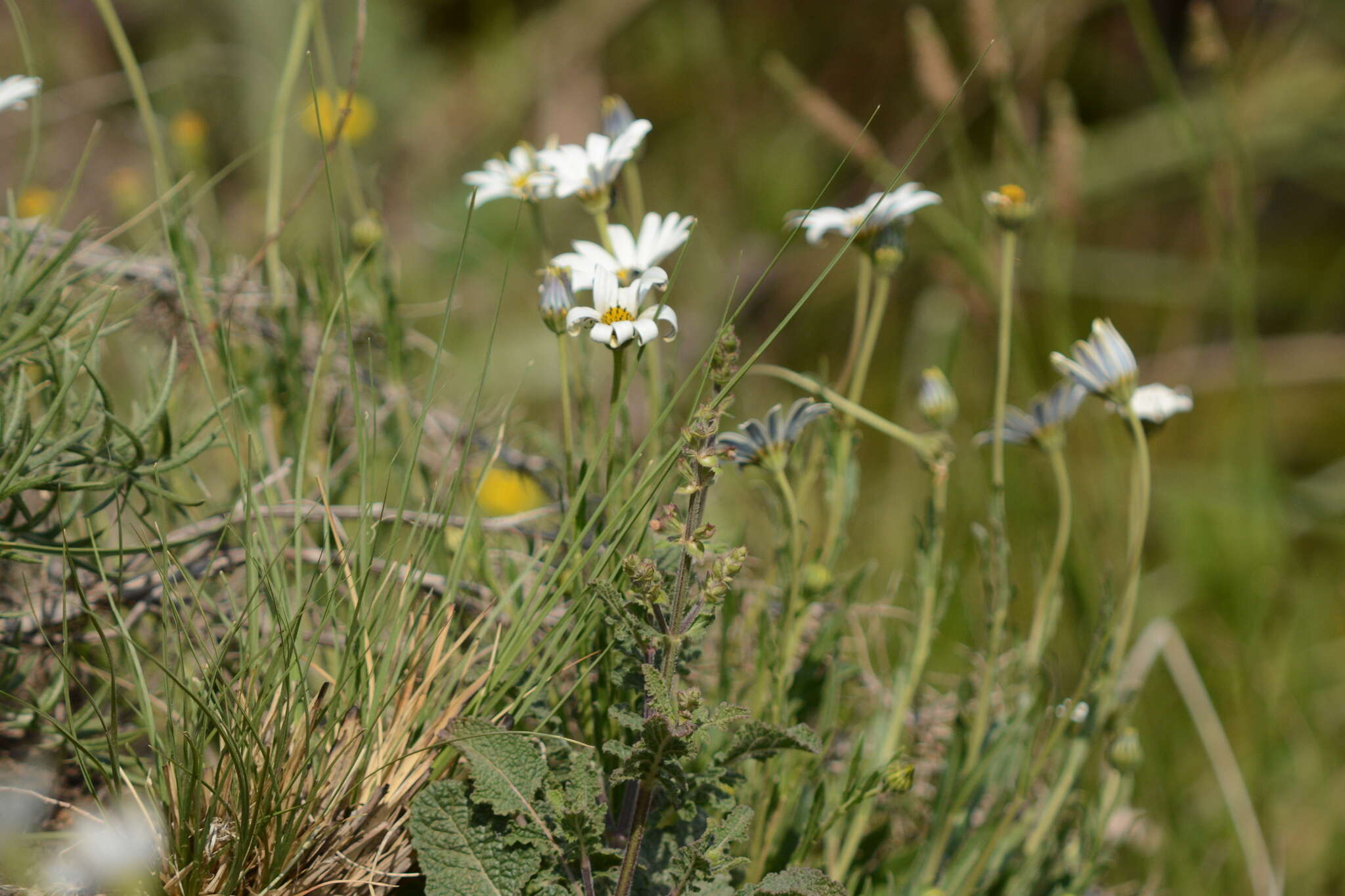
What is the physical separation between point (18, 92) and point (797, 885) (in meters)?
0.62

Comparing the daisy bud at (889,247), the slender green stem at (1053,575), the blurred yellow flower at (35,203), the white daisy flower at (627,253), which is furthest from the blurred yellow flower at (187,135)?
the slender green stem at (1053,575)

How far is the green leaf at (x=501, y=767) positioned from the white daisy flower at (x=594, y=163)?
308mm

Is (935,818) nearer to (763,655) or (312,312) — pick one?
(763,655)

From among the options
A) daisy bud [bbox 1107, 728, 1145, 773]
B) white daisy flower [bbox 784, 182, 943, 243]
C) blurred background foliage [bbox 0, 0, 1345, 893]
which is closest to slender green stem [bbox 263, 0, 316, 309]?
white daisy flower [bbox 784, 182, 943, 243]

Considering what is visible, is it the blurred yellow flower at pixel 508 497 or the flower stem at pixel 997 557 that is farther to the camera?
the blurred yellow flower at pixel 508 497

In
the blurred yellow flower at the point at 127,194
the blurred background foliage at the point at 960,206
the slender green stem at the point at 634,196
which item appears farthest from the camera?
the blurred yellow flower at the point at 127,194

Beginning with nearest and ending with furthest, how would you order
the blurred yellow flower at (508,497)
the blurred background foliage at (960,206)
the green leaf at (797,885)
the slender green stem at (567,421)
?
the green leaf at (797,885) < the slender green stem at (567,421) < the blurred yellow flower at (508,497) < the blurred background foliage at (960,206)

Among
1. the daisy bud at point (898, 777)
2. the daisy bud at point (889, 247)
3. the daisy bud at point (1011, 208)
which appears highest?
the daisy bud at point (1011, 208)

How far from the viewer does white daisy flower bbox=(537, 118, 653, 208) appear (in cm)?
59

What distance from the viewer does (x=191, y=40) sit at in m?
2.30

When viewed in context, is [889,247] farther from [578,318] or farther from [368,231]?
[368,231]

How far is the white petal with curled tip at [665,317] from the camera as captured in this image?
485 mm

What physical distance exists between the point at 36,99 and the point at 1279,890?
3.41 ft

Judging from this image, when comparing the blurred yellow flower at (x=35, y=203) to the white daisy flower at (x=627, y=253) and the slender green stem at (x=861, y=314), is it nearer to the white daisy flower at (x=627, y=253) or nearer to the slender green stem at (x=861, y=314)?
the white daisy flower at (x=627, y=253)
